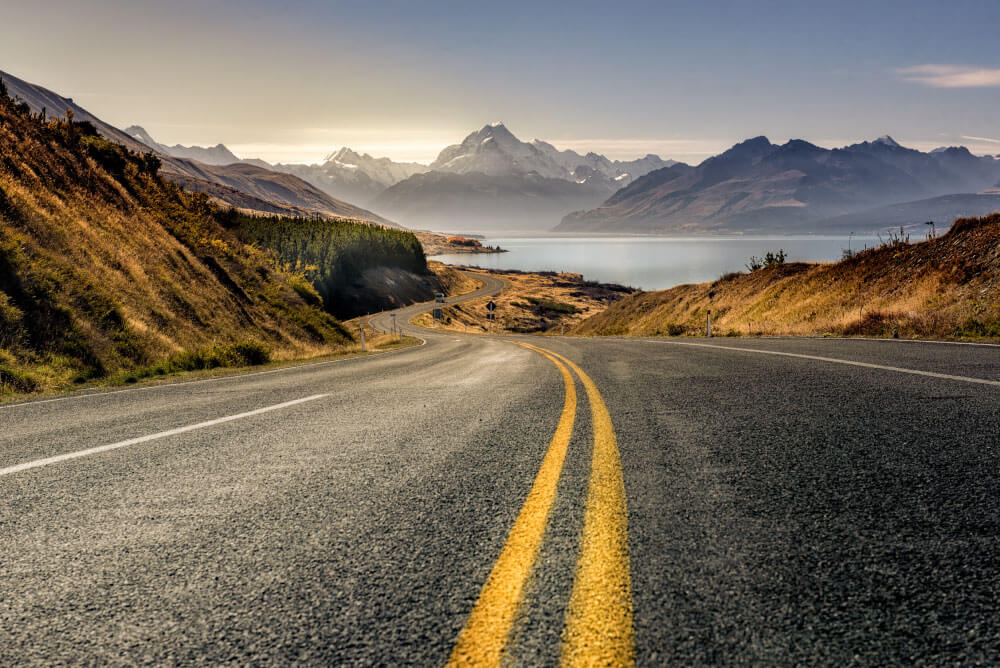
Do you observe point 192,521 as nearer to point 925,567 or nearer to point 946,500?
point 925,567

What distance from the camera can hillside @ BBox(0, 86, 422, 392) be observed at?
1108 cm

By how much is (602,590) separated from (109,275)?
59.7 feet

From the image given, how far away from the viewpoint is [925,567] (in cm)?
181

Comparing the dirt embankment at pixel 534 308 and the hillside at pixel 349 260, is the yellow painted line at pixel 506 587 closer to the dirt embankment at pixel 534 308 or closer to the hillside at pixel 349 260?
the dirt embankment at pixel 534 308

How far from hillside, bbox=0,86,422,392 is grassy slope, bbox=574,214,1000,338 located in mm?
18041

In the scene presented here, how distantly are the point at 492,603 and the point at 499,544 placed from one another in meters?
0.43

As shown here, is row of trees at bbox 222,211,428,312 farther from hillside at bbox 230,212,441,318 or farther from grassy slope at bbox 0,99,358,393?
grassy slope at bbox 0,99,358,393

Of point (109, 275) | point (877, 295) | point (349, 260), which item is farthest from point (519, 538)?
point (349, 260)

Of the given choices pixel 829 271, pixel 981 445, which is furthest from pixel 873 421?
pixel 829 271

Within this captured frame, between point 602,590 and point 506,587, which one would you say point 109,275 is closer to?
point 506,587

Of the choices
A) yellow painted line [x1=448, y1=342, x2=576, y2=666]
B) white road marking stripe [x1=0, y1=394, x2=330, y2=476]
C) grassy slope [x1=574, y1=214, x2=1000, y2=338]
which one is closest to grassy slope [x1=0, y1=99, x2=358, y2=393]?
white road marking stripe [x1=0, y1=394, x2=330, y2=476]

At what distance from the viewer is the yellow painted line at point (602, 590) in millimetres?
1447

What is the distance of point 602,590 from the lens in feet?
5.68

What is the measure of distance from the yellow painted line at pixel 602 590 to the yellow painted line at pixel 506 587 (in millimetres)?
185
